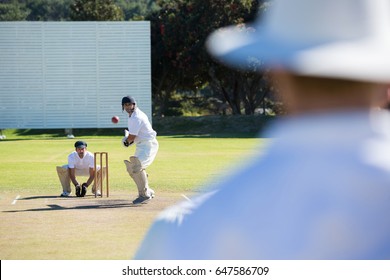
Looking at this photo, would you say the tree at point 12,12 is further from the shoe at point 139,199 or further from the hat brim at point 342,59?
the hat brim at point 342,59

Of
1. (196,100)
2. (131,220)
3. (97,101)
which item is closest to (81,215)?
(131,220)

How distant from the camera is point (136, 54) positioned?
4856 centimetres

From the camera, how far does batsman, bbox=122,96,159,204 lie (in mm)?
14406

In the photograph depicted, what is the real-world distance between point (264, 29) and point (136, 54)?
155ft

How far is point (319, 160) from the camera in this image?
1.61 m

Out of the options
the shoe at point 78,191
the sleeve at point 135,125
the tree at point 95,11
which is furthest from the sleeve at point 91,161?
the tree at point 95,11

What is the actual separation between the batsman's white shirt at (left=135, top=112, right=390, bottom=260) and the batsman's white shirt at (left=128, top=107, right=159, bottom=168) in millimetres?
12765

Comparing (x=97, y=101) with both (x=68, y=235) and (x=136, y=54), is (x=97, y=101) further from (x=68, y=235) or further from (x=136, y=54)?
(x=68, y=235)

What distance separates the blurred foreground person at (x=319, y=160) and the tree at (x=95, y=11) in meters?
54.7

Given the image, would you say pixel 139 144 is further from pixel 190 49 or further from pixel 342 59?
pixel 190 49

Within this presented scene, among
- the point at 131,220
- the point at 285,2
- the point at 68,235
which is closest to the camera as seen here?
the point at 285,2

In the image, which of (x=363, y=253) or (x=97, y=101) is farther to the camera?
(x=97, y=101)

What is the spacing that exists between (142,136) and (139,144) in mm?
167

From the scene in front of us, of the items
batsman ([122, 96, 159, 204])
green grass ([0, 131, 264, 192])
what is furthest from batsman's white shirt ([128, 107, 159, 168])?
green grass ([0, 131, 264, 192])
